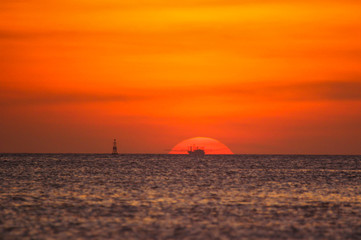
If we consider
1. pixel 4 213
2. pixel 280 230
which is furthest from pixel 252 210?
pixel 4 213

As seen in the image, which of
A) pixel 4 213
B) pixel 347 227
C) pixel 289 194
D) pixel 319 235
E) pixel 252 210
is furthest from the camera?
pixel 289 194

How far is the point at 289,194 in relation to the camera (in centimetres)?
6053

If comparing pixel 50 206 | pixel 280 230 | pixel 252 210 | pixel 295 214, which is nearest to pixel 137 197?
pixel 50 206

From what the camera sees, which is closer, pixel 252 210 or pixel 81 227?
pixel 81 227

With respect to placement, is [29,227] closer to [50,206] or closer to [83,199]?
[50,206]

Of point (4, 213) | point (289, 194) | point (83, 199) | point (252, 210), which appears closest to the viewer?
point (4, 213)

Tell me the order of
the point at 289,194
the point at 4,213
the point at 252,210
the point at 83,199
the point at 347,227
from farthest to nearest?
the point at 289,194 → the point at 83,199 → the point at 252,210 → the point at 4,213 → the point at 347,227

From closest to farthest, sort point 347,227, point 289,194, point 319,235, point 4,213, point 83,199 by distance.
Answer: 1. point 319,235
2. point 347,227
3. point 4,213
4. point 83,199
5. point 289,194

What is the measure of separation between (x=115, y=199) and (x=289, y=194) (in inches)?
808

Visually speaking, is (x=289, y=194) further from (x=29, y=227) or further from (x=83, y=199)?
(x=29, y=227)

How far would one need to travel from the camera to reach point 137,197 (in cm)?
5494

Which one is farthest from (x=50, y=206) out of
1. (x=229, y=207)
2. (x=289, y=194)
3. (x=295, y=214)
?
(x=289, y=194)

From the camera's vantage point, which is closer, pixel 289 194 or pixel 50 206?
pixel 50 206

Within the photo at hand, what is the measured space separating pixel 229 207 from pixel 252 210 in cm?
273
